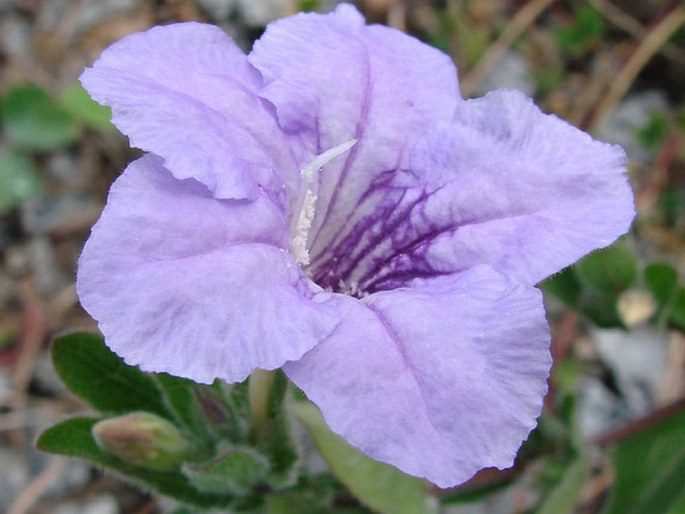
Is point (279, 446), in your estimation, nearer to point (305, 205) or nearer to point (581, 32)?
point (305, 205)

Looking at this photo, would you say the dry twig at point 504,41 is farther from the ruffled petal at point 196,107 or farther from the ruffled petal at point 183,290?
the ruffled petal at point 183,290

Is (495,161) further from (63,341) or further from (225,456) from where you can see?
(63,341)

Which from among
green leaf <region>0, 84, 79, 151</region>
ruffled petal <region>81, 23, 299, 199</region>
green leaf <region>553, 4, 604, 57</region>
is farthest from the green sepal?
green leaf <region>553, 4, 604, 57</region>

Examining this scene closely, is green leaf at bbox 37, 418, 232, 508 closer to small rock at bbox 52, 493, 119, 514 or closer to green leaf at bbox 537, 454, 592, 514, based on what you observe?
green leaf at bbox 537, 454, 592, 514

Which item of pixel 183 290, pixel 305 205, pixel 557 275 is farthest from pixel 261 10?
pixel 183 290

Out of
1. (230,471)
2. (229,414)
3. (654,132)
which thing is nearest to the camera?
(230,471)

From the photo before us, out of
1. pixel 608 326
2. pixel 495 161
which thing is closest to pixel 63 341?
pixel 495 161

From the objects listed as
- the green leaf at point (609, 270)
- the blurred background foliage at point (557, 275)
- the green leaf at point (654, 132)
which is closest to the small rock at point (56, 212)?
the blurred background foliage at point (557, 275)
